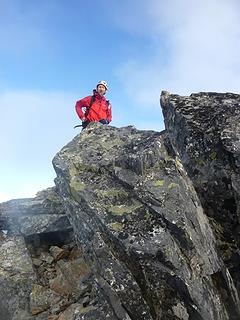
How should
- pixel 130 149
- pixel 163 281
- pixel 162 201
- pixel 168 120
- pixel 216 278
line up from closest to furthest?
pixel 163 281 → pixel 216 278 → pixel 162 201 → pixel 130 149 → pixel 168 120

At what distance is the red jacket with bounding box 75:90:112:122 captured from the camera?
22750 mm

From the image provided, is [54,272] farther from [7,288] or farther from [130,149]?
[130,149]

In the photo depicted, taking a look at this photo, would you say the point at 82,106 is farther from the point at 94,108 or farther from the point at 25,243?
the point at 25,243

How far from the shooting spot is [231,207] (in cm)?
1266

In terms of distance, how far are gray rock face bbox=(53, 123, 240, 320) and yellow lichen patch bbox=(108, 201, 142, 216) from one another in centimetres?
3

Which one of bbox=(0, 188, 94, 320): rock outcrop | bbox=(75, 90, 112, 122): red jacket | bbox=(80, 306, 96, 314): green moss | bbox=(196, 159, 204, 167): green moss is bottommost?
bbox=(80, 306, 96, 314): green moss

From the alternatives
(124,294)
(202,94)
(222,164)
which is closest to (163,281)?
(124,294)

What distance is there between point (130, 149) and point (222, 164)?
11.1 feet

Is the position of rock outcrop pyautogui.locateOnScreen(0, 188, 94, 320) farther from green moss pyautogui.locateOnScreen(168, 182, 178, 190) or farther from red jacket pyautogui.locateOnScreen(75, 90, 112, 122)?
red jacket pyautogui.locateOnScreen(75, 90, 112, 122)

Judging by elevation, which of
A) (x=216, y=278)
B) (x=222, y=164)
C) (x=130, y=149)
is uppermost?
(x=130, y=149)

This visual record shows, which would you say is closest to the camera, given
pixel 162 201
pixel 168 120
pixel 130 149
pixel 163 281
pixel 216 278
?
pixel 163 281

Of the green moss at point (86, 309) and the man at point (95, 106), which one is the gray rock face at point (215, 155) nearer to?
the green moss at point (86, 309)

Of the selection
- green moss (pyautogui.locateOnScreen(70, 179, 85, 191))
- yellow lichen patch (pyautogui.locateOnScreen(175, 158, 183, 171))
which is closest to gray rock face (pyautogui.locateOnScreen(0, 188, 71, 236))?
green moss (pyautogui.locateOnScreen(70, 179, 85, 191))

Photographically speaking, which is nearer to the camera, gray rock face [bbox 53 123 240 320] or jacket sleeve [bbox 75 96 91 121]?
gray rock face [bbox 53 123 240 320]
